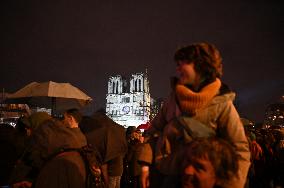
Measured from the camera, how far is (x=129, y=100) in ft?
376

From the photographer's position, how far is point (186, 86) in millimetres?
2418

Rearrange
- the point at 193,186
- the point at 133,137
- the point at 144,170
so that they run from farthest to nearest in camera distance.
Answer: the point at 133,137 < the point at 144,170 < the point at 193,186

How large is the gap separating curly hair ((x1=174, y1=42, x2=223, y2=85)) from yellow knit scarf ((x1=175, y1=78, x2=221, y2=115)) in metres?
0.11

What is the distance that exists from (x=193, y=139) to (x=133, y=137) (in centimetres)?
722

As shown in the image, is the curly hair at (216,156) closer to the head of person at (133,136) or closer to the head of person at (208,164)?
the head of person at (208,164)

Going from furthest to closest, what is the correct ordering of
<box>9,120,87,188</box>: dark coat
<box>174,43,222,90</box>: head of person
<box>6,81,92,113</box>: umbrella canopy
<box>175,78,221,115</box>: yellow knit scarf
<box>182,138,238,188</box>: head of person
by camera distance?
<box>6,81,92,113</box>: umbrella canopy, <box>9,120,87,188</box>: dark coat, <box>174,43,222,90</box>: head of person, <box>175,78,221,115</box>: yellow knit scarf, <box>182,138,238,188</box>: head of person

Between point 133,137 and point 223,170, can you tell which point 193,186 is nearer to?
point 223,170

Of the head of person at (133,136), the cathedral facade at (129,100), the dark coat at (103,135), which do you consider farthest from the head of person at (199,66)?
the cathedral facade at (129,100)

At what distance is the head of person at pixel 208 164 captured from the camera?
1.92m

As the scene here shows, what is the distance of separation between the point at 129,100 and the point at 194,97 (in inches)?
4427

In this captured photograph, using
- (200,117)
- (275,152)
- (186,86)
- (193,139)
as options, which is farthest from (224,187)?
(275,152)

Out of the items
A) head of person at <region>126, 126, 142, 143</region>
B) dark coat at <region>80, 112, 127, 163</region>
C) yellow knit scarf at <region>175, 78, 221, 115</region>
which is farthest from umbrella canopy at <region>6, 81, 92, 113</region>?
yellow knit scarf at <region>175, 78, 221, 115</region>

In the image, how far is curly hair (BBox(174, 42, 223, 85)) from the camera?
241 cm

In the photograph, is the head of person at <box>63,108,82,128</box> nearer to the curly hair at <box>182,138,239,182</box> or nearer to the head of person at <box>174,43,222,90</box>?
the head of person at <box>174,43,222,90</box>
